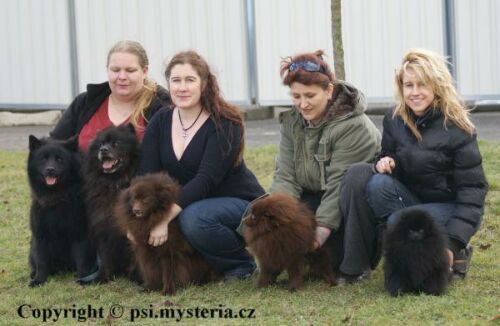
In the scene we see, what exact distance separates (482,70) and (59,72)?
7265 millimetres

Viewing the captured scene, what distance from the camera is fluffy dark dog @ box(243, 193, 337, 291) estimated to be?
5020 millimetres

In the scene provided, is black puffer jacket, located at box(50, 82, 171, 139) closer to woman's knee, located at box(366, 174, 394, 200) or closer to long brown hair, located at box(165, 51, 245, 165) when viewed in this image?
long brown hair, located at box(165, 51, 245, 165)

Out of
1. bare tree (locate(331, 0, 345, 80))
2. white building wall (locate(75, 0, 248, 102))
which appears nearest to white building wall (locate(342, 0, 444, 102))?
white building wall (locate(75, 0, 248, 102))

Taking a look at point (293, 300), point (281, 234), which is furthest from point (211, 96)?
point (293, 300)

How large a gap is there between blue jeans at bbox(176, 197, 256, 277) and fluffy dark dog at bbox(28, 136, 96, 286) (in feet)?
2.68

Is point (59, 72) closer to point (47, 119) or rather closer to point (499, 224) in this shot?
point (47, 119)

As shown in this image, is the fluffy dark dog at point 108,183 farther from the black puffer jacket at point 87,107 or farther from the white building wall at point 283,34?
the white building wall at point 283,34

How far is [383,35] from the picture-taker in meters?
13.2

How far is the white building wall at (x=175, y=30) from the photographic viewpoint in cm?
1411

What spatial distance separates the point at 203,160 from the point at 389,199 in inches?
47.1

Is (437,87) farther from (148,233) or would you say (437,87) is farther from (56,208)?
(56,208)

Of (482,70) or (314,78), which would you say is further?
(482,70)

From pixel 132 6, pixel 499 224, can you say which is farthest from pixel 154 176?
pixel 132 6

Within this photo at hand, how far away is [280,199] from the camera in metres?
5.06
